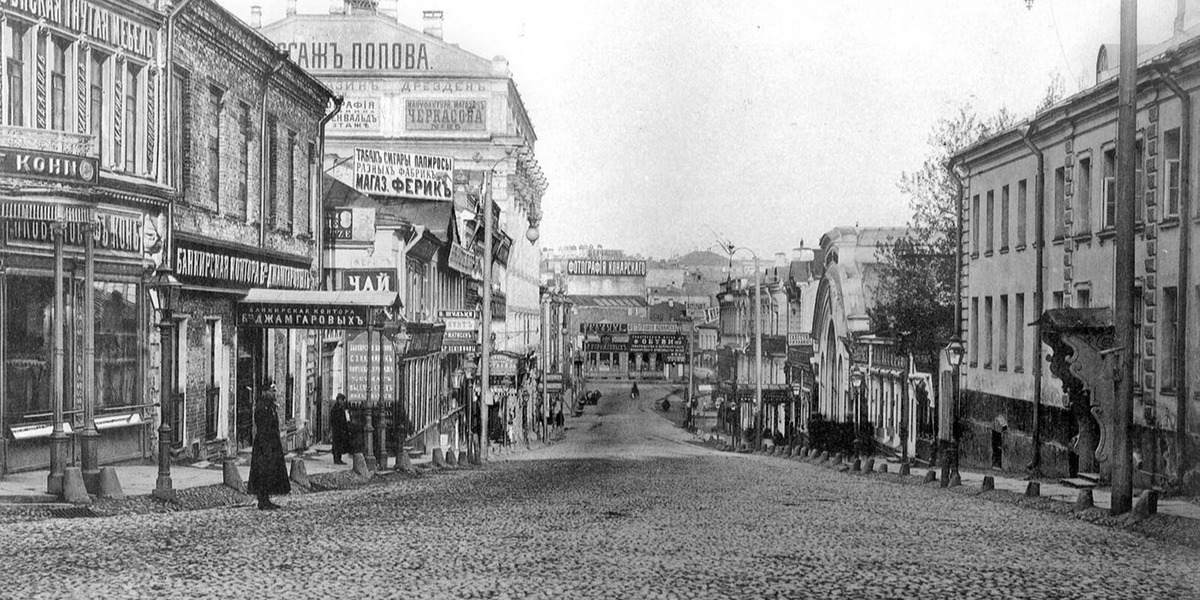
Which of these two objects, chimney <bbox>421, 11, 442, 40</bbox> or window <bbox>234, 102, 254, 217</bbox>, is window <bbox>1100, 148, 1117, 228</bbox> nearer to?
window <bbox>234, 102, 254, 217</bbox>

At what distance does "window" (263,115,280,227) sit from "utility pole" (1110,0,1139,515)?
17.6 m

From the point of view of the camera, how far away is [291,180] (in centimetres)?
3145

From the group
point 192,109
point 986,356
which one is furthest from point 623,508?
point 986,356

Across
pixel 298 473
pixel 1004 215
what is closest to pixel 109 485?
pixel 298 473

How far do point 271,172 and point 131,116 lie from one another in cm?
822

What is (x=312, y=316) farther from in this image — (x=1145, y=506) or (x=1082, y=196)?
(x=1082, y=196)

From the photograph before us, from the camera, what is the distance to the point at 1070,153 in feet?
94.0

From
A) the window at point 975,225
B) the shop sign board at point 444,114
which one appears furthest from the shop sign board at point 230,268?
the shop sign board at point 444,114

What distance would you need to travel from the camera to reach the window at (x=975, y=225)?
3647 centimetres

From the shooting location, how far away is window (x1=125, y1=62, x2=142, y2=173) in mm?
21391

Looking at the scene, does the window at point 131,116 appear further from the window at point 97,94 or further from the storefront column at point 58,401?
the storefront column at point 58,401

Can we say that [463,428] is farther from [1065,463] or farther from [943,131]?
[1065,463]

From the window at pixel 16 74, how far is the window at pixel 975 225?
993 inches

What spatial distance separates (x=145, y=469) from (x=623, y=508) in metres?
7.66
